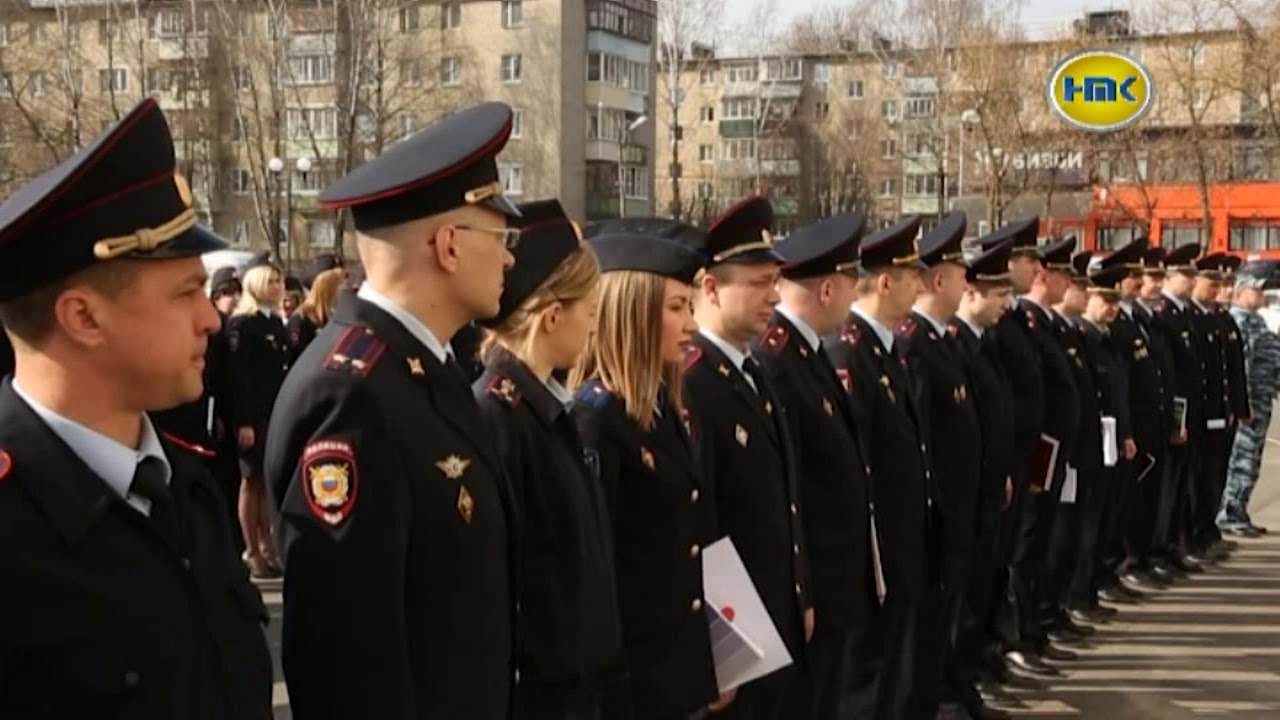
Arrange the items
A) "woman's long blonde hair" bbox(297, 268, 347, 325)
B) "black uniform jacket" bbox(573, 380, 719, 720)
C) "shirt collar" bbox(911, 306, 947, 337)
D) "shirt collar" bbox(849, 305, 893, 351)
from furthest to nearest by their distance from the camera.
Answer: "woman's long blonde hair" bbox(297, 268, 347, 325) → "shirt collar" bbox(911, 306, 947, 337) → "shirt collar" bbox(849, 305, 893, 351) → "black uniform jacket" bbox(573, 380, 719, 720)

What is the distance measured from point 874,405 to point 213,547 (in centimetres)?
331

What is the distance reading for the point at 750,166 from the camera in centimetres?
6588

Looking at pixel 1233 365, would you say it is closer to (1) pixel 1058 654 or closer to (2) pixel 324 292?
(1) pixel 1058 654

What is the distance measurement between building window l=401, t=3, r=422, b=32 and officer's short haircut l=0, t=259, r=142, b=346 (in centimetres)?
4808

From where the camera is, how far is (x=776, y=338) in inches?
187

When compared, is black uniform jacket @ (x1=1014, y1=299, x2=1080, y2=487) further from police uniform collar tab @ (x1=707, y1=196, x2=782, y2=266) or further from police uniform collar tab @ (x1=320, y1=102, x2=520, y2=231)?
police uniform collar tab @ (x1=320, y1=102, x2=520, y2=231)

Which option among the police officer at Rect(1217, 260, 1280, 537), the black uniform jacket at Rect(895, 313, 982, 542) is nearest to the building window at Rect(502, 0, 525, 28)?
the police officer at Rect(1217, 260, 1280, 537)

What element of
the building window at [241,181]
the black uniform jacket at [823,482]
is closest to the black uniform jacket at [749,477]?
the black uniform jacket at [823,482]

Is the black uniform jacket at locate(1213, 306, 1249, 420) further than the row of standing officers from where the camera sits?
Yes

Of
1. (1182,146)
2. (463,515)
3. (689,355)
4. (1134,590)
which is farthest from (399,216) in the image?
(1182,146)

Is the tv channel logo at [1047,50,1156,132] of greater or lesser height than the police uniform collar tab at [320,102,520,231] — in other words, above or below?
above

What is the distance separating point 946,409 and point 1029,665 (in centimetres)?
178

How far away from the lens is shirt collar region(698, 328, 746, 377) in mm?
4281

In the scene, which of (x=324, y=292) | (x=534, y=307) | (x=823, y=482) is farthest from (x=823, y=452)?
(x=324, y=292)
